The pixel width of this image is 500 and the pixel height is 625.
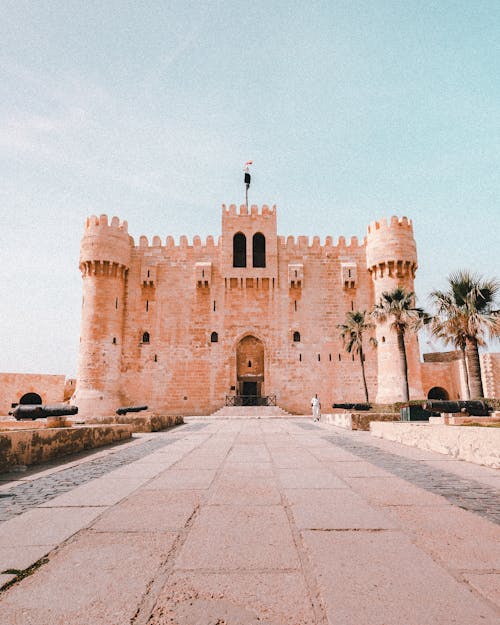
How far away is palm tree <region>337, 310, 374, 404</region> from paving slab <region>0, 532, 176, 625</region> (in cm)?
2479

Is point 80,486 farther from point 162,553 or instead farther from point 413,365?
point 413,365

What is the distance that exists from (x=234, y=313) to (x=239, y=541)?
87.1 ft

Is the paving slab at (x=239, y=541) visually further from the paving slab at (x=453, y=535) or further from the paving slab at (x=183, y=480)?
the paving slab at (x=183, y=480)

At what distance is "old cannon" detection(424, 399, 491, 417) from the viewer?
12609 millimetres

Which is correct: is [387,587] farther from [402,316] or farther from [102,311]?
[102,311]

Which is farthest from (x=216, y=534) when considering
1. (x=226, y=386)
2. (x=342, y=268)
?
(x=342, y=268)

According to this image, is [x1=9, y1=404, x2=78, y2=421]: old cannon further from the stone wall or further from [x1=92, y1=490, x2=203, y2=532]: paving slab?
the stone wall

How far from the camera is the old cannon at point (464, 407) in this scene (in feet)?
41.4

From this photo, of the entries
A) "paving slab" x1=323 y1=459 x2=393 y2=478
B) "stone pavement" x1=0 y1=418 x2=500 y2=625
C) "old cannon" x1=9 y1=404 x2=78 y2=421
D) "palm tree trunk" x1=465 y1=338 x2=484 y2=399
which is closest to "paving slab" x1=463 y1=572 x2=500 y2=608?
"stone pavement" x1=0 y1=418 x2=500 y2=625

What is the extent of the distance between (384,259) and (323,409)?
35.5 feet

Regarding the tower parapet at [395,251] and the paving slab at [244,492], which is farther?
the tower parapet at [395,251]

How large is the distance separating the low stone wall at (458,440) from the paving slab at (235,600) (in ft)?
14.8

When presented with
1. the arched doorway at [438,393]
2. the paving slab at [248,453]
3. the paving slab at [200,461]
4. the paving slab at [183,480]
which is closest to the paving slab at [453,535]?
the paving slab at [183,480]

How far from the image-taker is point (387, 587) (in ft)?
5.94
